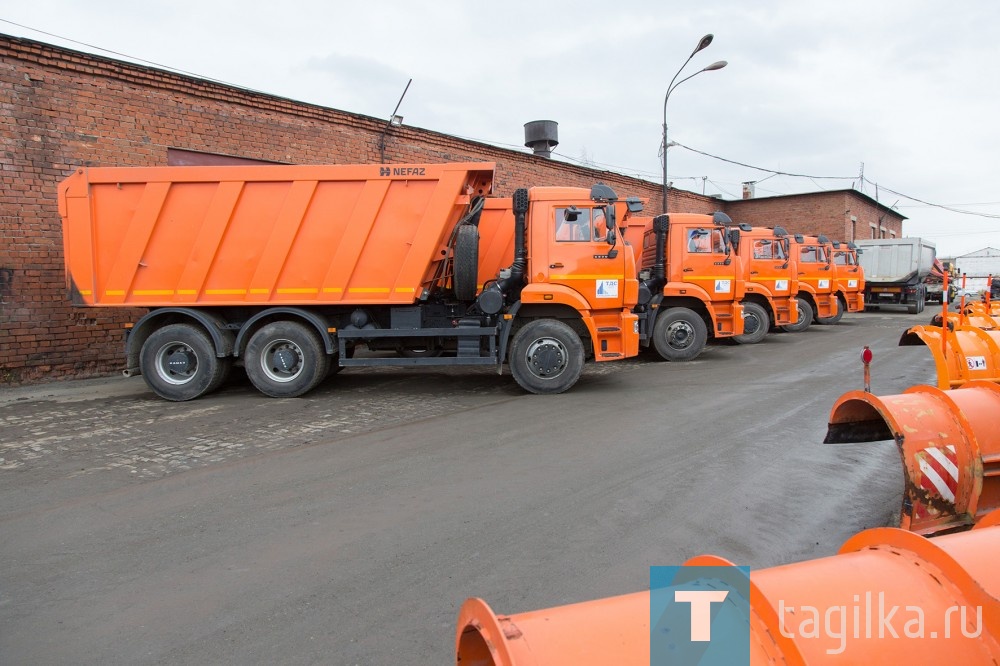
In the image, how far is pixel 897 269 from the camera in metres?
25.0

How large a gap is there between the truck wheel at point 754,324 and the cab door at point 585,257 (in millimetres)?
7352

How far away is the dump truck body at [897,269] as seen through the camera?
24469 mm

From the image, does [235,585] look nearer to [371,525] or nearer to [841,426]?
[371,525]

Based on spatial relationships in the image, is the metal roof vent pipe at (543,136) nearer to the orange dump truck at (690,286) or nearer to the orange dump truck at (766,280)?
the orange dump truck at (766,280)

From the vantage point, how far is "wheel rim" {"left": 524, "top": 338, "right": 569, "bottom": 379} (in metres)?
8.14

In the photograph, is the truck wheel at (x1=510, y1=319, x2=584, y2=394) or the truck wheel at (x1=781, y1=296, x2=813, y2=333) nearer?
the truck wheel at (x1=510, y1=319, x2=584, y2=394)

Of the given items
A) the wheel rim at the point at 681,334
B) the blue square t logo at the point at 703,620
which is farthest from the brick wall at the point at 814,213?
the blue square t logo at the point at 703,620

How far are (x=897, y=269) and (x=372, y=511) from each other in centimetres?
2765

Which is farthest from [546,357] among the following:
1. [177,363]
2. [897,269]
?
[897,269]

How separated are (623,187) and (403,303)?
16921 millimetres

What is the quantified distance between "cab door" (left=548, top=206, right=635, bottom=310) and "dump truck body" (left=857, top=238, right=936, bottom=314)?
816 inches

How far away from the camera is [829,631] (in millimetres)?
1293

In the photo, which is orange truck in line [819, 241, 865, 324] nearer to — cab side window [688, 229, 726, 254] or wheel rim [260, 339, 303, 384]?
cab side window [688, 229, 726, 254]

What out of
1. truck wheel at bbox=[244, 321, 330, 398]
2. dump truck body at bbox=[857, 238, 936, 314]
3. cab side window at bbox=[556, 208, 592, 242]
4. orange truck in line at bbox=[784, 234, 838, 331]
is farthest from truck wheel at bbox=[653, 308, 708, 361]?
dump truck body at bbox=[857, 238, 936, 314]
